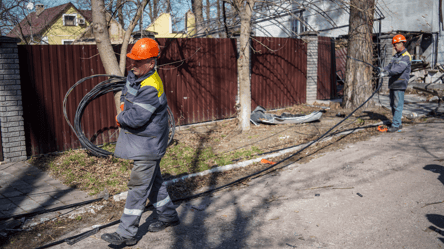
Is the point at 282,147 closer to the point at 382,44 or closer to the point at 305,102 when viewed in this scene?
the point at 305,102

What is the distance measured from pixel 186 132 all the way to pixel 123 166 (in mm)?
2825

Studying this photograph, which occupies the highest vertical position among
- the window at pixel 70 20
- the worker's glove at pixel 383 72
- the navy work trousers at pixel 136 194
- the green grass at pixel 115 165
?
the window at pixel 70 20

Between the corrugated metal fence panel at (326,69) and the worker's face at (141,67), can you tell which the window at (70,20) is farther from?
the worker's face at (141,67)

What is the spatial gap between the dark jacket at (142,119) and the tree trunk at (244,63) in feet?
14.9

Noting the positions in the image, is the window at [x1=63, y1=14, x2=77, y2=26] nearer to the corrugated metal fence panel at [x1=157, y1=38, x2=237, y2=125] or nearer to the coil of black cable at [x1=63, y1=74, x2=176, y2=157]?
the corrugated metal fence panel at [x1=157, y1=38, x2=237, y2=125]

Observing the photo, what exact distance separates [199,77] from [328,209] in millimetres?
5939

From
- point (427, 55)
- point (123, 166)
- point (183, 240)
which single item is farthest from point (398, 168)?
point (427, 55)

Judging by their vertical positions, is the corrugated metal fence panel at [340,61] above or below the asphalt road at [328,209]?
above

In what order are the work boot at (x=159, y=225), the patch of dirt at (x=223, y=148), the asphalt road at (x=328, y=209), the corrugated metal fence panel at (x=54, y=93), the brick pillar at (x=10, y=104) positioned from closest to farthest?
1. the asphalt road at (x=328, y=209)
2. the work boot at (x=159, y=225)
3. the patch of dirt at (x=223, y=148)
4. the brick pillar at (x=10, y=104)
5. the corrugated metal fence panel at (x=54, y=93)

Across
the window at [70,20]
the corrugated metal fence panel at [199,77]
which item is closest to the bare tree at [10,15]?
the corrugated metal fence panel at [199,77]

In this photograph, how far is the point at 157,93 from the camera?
3396 millimetres

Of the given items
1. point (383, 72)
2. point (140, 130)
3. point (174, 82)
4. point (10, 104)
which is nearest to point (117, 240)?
point (140, 130)

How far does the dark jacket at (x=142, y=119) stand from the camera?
330 cm

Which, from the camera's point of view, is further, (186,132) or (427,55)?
(427,55)
